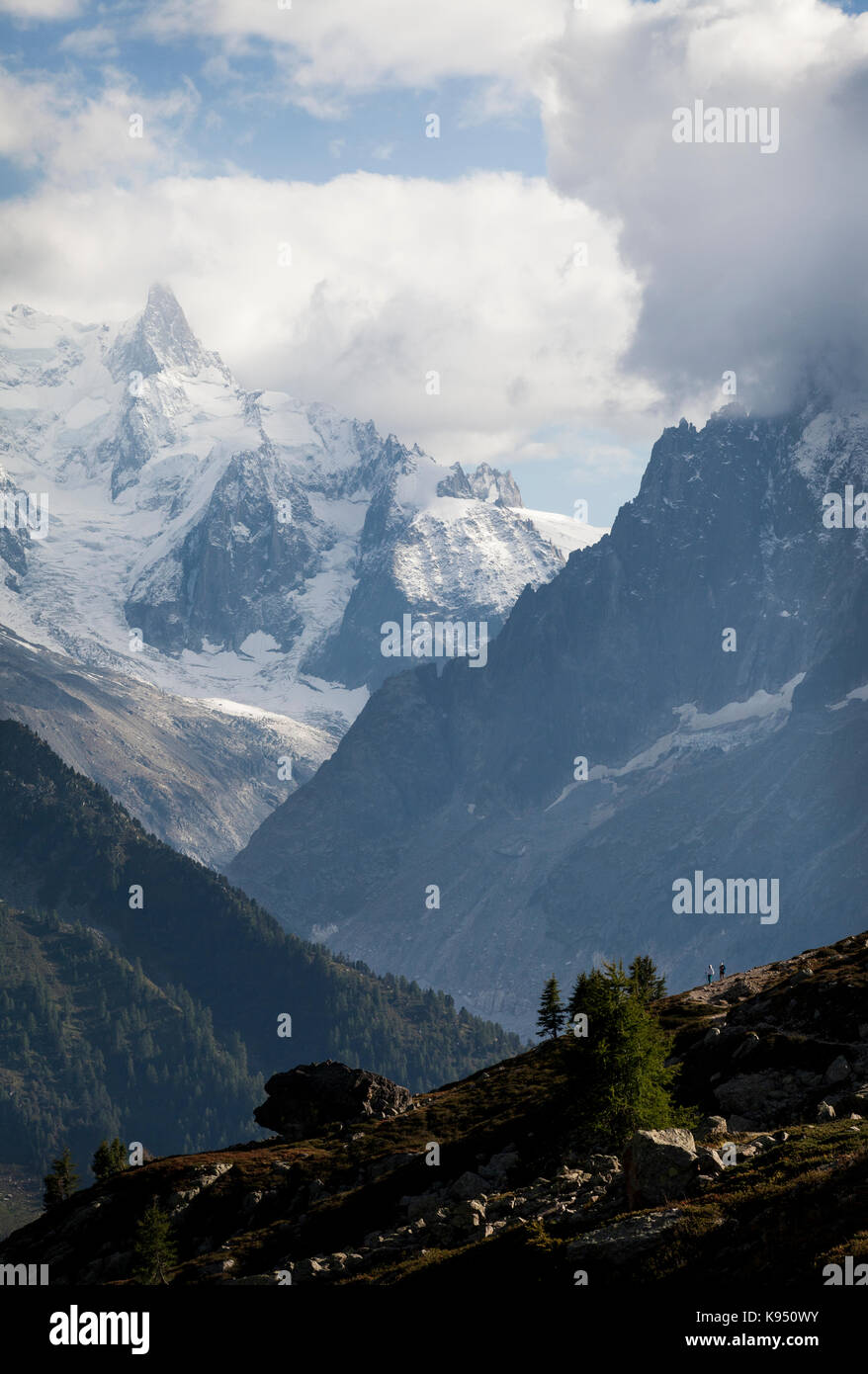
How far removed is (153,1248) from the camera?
3081 inches

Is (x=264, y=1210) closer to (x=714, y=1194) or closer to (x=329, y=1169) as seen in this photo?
(x=329, y=1169)

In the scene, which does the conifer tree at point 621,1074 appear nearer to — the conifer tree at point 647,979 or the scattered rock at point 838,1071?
the scattered rock at point 838,1071

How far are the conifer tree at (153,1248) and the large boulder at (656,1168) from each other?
119ft

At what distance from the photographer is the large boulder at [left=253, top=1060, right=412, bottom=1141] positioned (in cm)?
11719

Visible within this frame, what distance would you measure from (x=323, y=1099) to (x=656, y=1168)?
7621 cm

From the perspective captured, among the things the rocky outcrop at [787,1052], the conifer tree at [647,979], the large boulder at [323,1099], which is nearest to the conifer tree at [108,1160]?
the large boulder at [323,1099]

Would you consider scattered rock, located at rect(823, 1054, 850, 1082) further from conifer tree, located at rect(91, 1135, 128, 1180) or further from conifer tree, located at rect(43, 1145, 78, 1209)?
conifer tree, located at rect(43, 1145, 78, 1209)

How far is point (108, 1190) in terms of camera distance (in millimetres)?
104375

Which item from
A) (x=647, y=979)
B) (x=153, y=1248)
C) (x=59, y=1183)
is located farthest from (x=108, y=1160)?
(x=153, y=1248)

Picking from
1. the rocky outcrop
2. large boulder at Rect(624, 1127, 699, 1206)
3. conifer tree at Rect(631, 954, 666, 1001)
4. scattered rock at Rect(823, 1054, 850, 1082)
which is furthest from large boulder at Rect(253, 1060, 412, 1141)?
large boulder at Rect(624, 1127, 699, 1206)

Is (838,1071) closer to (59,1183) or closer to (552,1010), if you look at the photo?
(552,1010)
